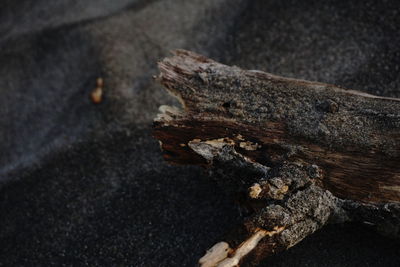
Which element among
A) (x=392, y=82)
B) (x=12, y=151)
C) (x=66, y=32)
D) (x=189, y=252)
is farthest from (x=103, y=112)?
(x=392, y=82)

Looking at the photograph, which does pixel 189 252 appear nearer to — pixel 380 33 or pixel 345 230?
pixel 345 230

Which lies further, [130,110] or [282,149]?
[130,110]

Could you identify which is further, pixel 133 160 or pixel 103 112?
pixel 103 112

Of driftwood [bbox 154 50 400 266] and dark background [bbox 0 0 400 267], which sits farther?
dark background [bbox 0 0 400 267]
